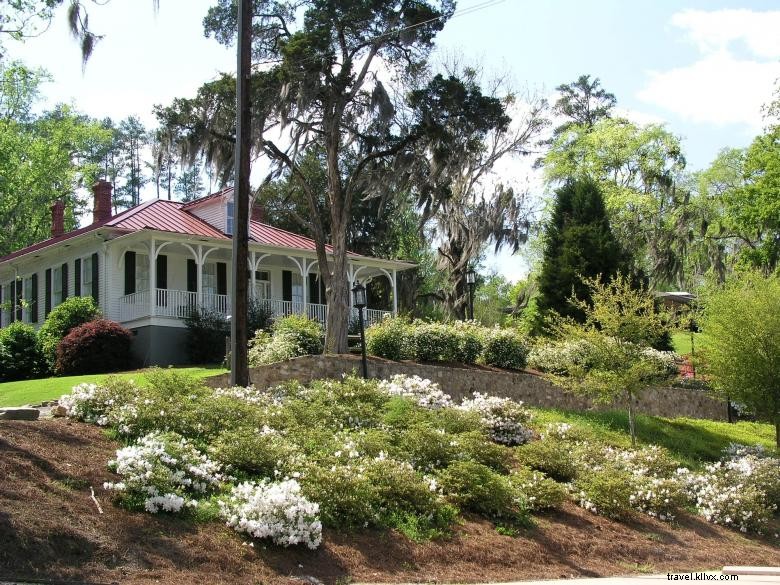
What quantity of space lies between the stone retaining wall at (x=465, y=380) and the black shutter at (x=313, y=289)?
36.8 feet


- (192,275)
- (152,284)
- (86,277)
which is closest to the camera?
(152,284)

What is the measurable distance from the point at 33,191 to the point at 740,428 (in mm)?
34282

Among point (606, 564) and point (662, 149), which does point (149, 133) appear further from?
point (606, 564)

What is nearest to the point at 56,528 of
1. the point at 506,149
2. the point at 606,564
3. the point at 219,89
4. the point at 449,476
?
the point at 449,476

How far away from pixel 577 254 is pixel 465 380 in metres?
9.33

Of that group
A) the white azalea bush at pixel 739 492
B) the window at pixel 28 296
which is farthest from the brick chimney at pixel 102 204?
the white azalea bush at pixel 739 492

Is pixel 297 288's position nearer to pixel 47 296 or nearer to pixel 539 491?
pixel 47 296

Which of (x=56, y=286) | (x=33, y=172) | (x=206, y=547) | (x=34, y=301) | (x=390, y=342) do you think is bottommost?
(x=206, y=547)

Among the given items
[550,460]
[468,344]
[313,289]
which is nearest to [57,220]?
[313,289]

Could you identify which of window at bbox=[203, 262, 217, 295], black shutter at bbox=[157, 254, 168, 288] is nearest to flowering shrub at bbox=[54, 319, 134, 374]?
black shutter at bbox=[157, 254, 168, 288]

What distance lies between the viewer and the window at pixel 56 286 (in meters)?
30.9

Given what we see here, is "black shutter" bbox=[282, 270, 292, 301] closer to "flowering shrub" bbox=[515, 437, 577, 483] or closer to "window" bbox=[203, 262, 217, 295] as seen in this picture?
"window" bbox=[203, 262, 217, 295]

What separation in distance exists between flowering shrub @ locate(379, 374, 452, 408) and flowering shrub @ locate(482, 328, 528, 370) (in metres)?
5.79

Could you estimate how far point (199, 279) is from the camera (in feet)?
89.2
